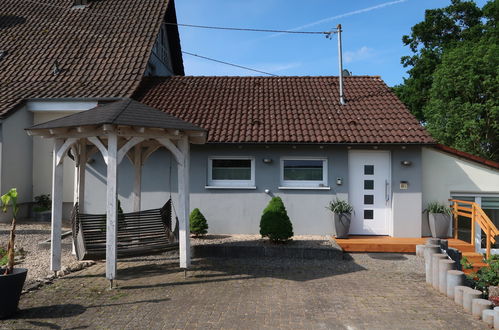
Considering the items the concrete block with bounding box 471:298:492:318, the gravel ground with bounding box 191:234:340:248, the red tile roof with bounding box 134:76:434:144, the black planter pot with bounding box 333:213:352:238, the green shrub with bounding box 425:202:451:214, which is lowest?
the concrete block with bounding box 471:298:492:318

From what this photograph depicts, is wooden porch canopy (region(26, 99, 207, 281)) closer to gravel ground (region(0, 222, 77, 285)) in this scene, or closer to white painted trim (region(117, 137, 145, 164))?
white painted trim (region(117, 137, 145, 164))

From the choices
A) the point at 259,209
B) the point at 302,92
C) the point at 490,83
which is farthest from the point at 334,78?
the point at 490,83

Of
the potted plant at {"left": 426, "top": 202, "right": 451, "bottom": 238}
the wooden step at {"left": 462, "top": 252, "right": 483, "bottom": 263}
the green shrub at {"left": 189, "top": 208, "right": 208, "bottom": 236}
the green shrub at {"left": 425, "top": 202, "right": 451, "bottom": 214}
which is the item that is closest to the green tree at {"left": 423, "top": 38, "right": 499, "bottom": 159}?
the green shrub at {"left": 425, "top": 202, "right": 451, "bottom": 214}

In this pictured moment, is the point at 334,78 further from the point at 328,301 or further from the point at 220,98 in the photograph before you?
the point at 328,301

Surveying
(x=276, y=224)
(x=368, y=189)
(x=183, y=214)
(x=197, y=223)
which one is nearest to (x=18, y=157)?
(x=197, y=223)

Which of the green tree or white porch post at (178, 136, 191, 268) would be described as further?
the green tree

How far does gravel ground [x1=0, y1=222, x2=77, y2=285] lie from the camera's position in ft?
24.9

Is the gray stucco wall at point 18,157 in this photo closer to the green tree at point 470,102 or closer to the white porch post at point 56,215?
the white porch post at point 56,215

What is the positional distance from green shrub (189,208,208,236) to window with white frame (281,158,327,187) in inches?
100

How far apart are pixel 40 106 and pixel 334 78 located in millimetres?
10529

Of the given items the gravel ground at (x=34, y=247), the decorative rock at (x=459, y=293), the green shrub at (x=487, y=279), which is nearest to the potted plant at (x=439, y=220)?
the green shrub at (x=487, y=279)

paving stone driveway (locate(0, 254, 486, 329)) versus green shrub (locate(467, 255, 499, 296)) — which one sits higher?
green shrub (locate(467, 255, 499, 296))

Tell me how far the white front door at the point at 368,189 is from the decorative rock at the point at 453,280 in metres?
4.67

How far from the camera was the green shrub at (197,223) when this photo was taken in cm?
1009
